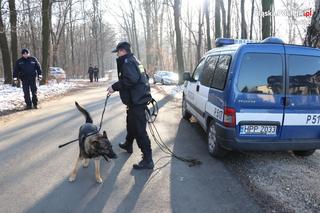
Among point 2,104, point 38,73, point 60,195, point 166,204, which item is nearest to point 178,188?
point 166,204

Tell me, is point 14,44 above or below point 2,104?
above

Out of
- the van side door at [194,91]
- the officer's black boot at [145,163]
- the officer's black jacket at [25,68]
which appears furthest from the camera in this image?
the officer's black jacket at [25,68]

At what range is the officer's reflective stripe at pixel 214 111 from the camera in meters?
5.78

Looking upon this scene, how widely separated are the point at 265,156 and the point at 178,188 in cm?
215

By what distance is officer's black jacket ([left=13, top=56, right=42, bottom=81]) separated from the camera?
11562 mm

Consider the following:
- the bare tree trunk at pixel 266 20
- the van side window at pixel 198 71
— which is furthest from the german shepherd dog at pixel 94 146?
the bare tree trunk at pixel 266 20

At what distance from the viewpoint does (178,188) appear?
16.0 feet

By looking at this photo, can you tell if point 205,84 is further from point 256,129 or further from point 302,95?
point 302,95

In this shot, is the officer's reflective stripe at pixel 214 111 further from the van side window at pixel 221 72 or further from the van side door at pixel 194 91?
the van side door at pixel 194 91

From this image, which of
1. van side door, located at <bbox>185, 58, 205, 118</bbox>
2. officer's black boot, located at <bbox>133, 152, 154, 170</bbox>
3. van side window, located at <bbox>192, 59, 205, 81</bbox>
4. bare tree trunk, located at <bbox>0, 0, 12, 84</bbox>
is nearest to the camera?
officer's black boot, located at <bbox>133, 152, 154, 170</bbox>

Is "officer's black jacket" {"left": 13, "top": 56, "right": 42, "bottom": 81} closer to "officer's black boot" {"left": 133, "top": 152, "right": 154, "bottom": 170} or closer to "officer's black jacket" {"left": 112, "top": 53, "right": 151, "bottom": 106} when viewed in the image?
"officer's black jacket" {"left": 112, "top": 53, "right": 151, "bottom": 106}

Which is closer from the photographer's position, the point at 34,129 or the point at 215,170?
the point at 215,170

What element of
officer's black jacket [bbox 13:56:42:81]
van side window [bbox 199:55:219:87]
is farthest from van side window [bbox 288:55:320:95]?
officer's black jacket [bbox 13:56:42:81]

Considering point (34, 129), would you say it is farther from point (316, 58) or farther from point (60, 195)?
point (316, 58)
